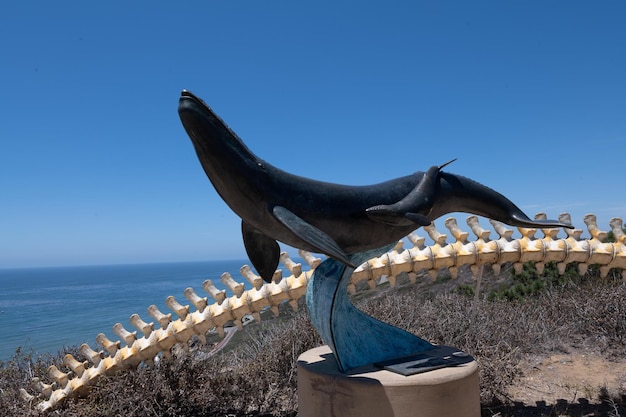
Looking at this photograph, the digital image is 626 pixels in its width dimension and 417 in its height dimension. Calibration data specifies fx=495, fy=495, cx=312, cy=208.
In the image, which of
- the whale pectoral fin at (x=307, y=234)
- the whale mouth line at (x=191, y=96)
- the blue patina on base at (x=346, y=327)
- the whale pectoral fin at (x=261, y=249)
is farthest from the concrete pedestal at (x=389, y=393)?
the whale mouth line at (x=191, y=96)

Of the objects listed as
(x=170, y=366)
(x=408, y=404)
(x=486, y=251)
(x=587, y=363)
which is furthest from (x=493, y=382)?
(x=170, y=366)

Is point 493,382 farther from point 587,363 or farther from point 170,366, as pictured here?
point 170,366

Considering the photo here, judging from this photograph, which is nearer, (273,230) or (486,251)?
(273,230)

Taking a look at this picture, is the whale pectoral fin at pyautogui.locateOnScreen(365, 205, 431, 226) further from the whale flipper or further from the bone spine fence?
the bone spine fence

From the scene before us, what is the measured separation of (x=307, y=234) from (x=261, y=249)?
104 cm

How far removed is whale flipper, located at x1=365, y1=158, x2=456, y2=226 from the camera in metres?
3.75

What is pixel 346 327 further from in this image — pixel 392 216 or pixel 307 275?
pixel 307 275

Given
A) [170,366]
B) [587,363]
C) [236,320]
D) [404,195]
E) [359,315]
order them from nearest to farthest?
[404,195] < [359,315] < [236,320] < [170,366] < [587,363]

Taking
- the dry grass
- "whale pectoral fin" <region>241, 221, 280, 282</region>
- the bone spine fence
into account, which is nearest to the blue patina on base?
"whale pectoral fin" <region>241, 221, 280, 282</region>

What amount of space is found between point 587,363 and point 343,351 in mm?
5538

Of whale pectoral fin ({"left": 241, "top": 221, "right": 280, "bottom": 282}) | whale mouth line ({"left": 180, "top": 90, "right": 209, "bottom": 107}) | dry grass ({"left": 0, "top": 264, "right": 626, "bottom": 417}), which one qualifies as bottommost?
dry grass ({"left": 0, "top": 264, "right": 626, "bottom": 417})

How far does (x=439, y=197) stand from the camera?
14.0 ft

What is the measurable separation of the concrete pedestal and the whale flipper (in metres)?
1.19

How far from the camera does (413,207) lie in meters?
3.91
